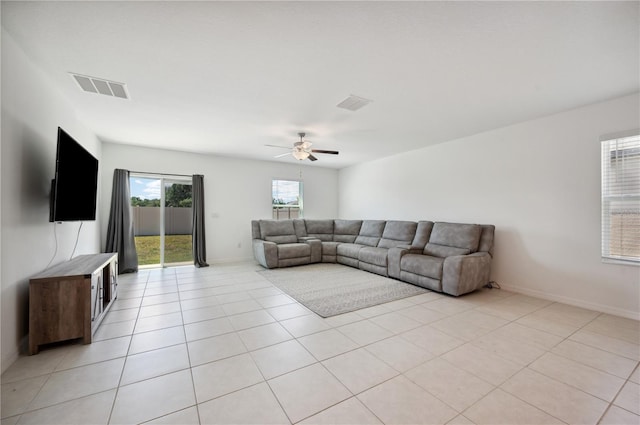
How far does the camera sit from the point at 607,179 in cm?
316

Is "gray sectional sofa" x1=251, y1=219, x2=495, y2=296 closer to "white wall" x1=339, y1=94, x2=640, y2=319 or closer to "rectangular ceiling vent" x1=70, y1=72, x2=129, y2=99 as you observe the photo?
"white wall" x1=339, y1=94, x2=640, y2=319

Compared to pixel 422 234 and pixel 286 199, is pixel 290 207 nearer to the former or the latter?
pixel 286 199

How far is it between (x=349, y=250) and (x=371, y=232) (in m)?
0.80

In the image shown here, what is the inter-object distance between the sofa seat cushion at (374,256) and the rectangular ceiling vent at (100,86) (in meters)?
4.46

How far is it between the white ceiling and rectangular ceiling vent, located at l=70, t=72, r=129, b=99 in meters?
0.09

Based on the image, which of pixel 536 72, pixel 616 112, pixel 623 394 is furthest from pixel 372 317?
pixel 616 112

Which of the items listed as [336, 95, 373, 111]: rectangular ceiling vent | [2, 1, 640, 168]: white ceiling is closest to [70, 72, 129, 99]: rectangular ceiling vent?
[2, 1, 640, 168]: white ceiling

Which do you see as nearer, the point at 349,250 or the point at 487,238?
the point at 487,238

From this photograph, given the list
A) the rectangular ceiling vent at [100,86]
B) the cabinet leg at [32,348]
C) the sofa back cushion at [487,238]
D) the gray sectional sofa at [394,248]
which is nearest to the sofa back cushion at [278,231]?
the gray sectional sofa at [394,248]

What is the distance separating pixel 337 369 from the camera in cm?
197

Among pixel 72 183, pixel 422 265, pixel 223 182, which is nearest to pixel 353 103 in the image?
pixel 422 265

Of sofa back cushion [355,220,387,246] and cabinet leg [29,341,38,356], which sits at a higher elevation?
sofa back cushion [355,220,387,246]

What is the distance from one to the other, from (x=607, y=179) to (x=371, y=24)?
358 cm

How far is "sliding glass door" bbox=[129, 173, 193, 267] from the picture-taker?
5.41 m
